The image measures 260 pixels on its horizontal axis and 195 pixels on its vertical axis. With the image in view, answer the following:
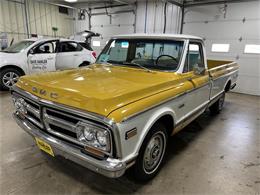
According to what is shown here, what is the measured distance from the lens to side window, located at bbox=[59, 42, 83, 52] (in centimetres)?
673

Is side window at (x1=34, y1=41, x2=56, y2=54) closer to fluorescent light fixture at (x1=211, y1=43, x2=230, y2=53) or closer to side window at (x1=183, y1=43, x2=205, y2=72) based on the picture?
side window at (x1=183, y1=43, x2=205, y2=72)

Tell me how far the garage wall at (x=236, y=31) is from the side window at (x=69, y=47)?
15.4 ft

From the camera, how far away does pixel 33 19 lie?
33.6 feet

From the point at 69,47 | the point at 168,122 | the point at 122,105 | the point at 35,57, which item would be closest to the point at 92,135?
the point at 122,105

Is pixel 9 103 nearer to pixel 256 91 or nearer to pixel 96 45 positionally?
pixel 96 45

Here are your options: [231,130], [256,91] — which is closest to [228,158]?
[231,130]

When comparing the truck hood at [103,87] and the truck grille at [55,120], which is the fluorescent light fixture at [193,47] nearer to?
the truck hood at [103,87]

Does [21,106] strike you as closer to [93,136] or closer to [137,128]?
[93,136]

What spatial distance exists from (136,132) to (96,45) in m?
10.4

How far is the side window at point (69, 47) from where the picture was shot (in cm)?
673

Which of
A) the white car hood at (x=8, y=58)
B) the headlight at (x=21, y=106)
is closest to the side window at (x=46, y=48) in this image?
the white car hood at (x=8, y=58)

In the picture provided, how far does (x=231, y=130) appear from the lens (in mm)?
3893

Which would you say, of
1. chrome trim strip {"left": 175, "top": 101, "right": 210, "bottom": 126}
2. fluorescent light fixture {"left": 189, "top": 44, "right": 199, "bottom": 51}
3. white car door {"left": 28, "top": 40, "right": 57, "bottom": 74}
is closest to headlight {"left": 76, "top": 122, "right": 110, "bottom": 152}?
chrome trim strip {"left": 175, "top": 101, "right": 210, "bottom": 126}

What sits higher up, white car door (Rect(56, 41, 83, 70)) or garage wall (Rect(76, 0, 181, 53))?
garage wall (Rect(76, 0, 181, 53))
